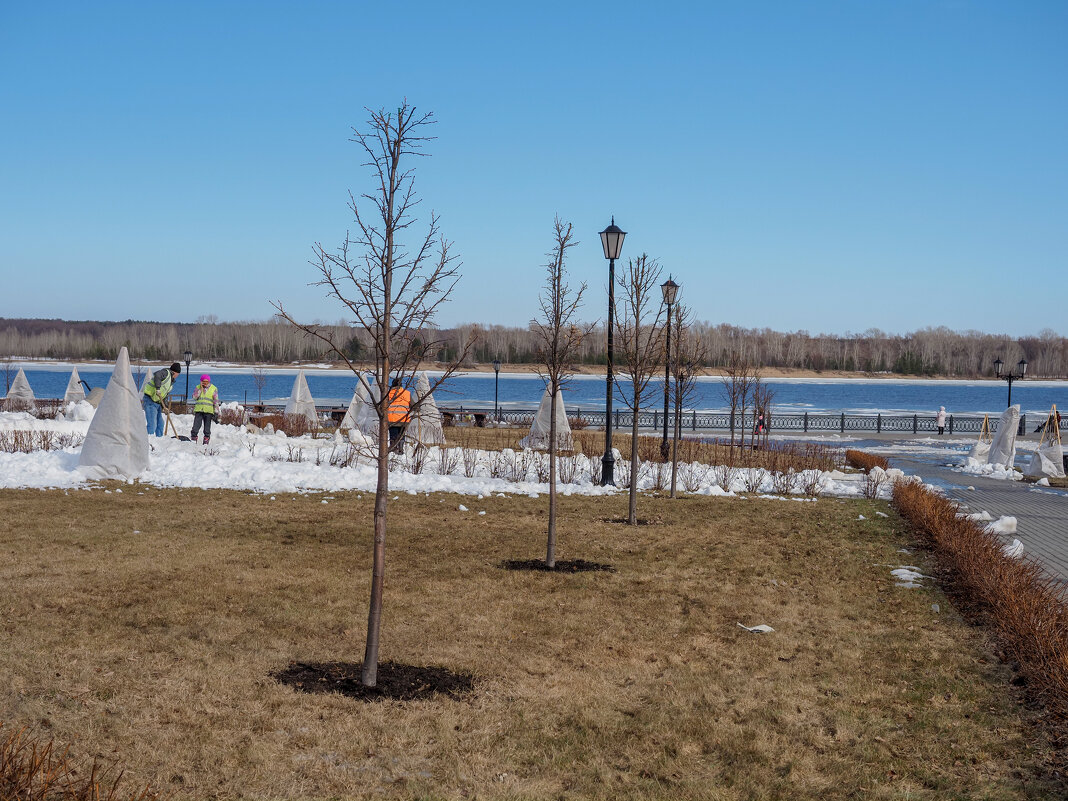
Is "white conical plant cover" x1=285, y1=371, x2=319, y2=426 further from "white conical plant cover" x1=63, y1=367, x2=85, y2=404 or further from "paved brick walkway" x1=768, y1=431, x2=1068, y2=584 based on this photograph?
"paved brick walkway" x1=768, y1=431, x2=1068, y2=584

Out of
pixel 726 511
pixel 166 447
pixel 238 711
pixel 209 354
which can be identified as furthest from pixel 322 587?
pixel 209 354

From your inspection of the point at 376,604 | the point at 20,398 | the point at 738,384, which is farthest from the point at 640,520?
the point at 20,398

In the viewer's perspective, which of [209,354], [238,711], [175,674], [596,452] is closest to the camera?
[238,711]

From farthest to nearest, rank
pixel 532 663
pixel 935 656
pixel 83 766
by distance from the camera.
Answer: pixel 935 656 → pixel 532 663 → pixel 83 766

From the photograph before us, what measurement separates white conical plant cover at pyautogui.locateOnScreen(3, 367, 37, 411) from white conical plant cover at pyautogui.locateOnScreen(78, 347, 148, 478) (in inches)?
645

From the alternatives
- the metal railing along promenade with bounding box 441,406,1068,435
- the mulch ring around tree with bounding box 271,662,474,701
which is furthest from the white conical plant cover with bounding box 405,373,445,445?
the metal railing along promenade with bounding box 441,406,1068,435

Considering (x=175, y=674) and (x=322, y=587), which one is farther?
(x=322, y=587)

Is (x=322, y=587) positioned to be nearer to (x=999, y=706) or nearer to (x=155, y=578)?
(x=155, y=578)

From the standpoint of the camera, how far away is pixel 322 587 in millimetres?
7941

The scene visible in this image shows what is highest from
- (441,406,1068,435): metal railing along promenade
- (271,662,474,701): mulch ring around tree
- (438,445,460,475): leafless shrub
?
(438,445,460,475): leafless shrub

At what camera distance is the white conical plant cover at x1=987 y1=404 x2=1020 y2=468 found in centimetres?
2373

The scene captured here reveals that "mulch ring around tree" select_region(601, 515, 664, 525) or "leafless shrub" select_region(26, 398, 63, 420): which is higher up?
"leafless shrub" select_region(26, 398, 63, 420)

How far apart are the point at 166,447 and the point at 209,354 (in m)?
156

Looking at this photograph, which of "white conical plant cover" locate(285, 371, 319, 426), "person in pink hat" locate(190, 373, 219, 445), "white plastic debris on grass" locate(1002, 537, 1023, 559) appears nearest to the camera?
"white plastic debris on grass" locate(1002, 537, 1023, 559)
